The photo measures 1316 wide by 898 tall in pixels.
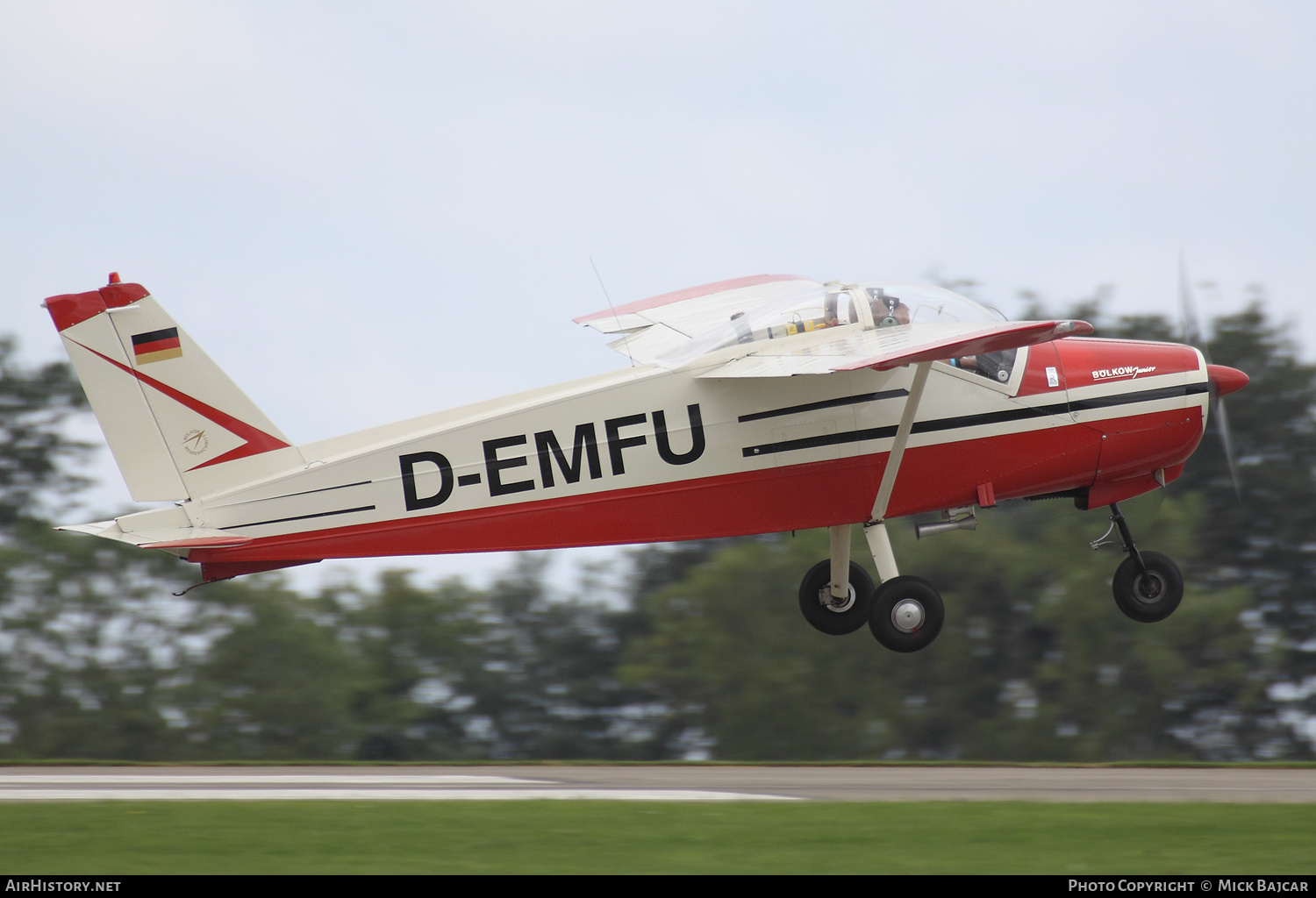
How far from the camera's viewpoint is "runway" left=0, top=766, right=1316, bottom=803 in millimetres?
12039

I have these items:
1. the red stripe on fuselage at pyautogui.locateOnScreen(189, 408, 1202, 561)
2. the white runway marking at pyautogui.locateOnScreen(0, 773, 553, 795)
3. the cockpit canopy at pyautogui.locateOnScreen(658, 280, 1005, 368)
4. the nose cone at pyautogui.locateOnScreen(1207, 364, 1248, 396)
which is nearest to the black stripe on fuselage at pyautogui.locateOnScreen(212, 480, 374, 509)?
the red stripe on fuselage at pyautogui.locateOnScreen(189, 408, 1202, 561)

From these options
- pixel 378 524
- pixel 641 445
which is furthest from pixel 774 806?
pixel 378 524

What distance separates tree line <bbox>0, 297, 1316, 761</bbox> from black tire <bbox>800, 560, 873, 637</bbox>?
2038 cm

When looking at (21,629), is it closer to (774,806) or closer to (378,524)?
(378,524)

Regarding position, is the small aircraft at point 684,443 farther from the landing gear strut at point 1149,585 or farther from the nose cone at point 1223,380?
the landing gear strut at point 1149,585

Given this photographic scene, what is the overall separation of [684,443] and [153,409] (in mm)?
4765

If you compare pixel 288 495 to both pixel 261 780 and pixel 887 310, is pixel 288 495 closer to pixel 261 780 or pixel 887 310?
pixel 261 780

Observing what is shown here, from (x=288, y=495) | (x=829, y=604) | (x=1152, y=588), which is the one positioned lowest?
(x=1152, y=588)

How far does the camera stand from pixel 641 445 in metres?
11.6

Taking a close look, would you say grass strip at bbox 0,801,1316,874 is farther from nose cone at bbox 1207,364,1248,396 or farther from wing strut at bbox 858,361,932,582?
nose cone at bbox 1207,364,1248,396

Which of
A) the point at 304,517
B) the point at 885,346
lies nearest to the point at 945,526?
the point at 885,346

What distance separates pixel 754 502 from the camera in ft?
38.8

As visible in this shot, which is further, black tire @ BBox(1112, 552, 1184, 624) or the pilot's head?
black tire @ BBox(1112, 552, 1184, 624)

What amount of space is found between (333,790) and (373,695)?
26.2m
